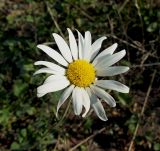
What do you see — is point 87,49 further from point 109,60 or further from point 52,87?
point 52,87

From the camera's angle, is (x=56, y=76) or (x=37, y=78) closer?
(x=56, y=76)

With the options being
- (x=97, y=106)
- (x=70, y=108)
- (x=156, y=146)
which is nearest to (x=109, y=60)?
(x=97, y=106)

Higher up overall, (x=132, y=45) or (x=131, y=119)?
(x=132, y=45)

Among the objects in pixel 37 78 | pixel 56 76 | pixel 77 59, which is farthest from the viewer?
pixel 37 78

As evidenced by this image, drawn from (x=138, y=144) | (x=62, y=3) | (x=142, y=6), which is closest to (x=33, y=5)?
(x=62, y=3)

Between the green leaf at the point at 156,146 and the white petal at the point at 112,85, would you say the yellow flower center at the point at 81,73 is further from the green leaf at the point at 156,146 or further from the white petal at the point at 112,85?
the green leaf at the point at 156,146

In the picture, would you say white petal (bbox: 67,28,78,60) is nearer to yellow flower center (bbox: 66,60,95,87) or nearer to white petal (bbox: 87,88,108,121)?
yellow flower center (bbox: 66,60,95,87)

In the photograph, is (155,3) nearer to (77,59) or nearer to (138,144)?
(138,144)

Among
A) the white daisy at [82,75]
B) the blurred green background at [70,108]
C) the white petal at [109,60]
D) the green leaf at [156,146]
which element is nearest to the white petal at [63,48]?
the white daisy at [82,75]
